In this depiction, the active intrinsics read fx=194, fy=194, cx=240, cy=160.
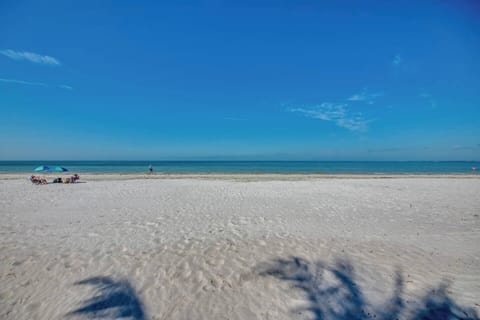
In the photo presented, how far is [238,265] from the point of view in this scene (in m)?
3.90

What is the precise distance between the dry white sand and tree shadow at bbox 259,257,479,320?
18 millimetres

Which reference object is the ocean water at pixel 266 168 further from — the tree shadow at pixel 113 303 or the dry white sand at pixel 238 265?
the tree shadow at pixel 113 303

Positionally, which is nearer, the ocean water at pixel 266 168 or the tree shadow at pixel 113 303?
the tree shadow at pixel 113 303

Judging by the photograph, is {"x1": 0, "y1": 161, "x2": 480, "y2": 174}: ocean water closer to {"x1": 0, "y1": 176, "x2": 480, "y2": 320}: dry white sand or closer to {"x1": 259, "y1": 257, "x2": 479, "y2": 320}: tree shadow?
{"x1": 0, "y1": 176, "x2": 480, "y2": 320}: dry white sand

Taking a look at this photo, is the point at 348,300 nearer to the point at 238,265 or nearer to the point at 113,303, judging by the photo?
the point at 238,265

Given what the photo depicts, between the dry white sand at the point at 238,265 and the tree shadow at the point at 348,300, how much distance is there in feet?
0.06

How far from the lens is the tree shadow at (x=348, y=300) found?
279 cm

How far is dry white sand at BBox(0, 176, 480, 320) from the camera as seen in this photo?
291 centimetres

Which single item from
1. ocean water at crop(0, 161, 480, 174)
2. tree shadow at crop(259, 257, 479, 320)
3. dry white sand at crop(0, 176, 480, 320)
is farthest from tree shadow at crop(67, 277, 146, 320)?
ocean water at crop(0, 161, 480, 174)

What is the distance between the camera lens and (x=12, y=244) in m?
4.74

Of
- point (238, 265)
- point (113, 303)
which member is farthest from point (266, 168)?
point (113, 303)

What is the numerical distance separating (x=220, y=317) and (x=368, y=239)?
447cm

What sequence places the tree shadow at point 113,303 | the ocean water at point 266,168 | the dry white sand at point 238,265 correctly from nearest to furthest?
the tree shadow at point 113,303 < the dry white sand at point 238,265 < the ocean water at point 266,168

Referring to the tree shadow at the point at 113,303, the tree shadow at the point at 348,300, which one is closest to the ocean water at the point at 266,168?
the tree shadow at the point at 348,300
